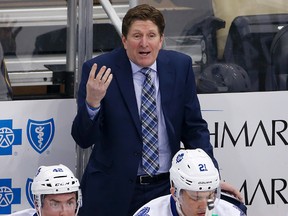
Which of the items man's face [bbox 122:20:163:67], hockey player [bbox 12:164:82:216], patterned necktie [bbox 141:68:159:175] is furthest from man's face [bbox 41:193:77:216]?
man's face [bbox 122:20:163:67]

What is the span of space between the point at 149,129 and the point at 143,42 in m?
0.52

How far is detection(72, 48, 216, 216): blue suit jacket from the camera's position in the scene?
6.70m

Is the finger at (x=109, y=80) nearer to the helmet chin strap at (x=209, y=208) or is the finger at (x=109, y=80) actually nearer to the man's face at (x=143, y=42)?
the man's face at (x=143, y=42)

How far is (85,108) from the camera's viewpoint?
6.42 metres

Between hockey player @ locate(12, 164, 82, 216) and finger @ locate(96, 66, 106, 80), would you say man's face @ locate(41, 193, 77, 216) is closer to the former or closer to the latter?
hockey player @ locate(12, 164, 82, 216)

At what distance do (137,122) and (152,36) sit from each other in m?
0.51

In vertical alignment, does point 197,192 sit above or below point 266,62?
below

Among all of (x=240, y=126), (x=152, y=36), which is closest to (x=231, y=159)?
(x=240, y=126)

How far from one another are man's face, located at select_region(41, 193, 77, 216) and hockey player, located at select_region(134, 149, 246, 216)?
36cm

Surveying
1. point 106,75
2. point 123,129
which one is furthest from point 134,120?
point 106,75

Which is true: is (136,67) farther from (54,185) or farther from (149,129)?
(54,185)

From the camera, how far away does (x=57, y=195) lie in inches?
245

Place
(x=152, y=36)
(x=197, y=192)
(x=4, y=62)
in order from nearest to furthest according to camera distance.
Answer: (x=197, y=192) < (x=152, y=36) < (x=4, y=62)

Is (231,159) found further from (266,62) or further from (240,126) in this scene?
(266,62)
